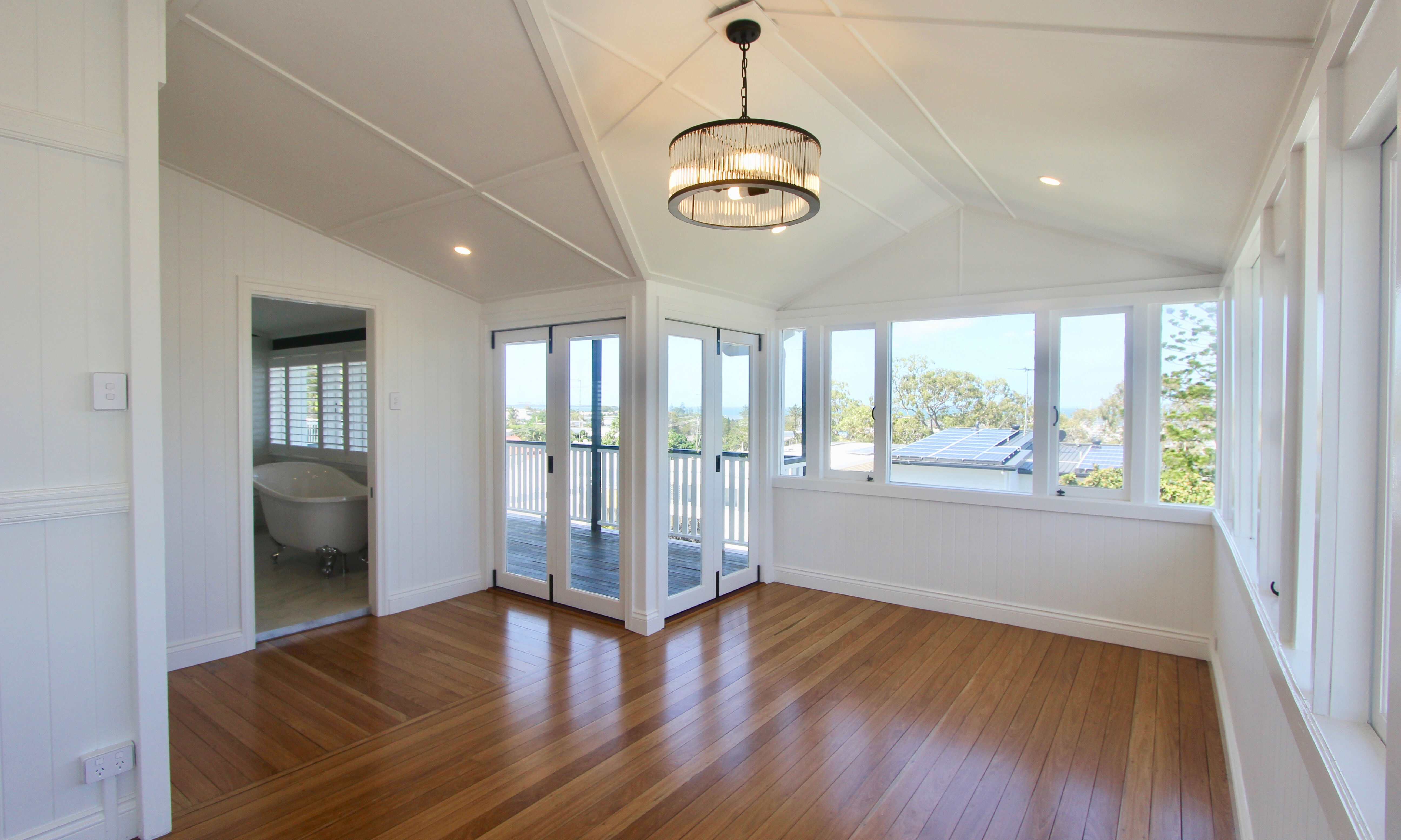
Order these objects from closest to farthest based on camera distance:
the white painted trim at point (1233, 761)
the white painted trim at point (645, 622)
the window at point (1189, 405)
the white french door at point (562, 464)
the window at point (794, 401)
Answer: the white painted trim at point (1233, 761) → the window at point (1189, 405) → the white painted trim at point (645, 622) → the white french door at point (562, 464) → the window at point (794, 401)

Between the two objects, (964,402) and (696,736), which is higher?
(964,402)

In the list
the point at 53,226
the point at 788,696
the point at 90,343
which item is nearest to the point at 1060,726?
the point at 788,696

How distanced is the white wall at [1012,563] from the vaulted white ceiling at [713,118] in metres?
1.56

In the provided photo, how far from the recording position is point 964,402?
4516 millimetres

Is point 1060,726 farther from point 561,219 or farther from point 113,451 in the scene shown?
point 113,451

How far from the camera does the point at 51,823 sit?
6.84 ft

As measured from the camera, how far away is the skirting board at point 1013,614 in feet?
12.6

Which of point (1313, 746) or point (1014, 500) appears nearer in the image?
point (1313, 746)

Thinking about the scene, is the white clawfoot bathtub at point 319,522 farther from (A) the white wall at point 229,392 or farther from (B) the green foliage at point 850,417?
(B) the green foliage at point 850,417

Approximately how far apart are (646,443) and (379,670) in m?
1.93

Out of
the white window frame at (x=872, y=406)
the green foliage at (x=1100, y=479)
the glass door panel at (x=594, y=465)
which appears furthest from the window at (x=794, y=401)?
the green foliage at (x=1100, y=479)

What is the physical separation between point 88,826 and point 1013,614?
15.1ft

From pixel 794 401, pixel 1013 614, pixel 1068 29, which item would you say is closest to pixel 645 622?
pixel 794 401

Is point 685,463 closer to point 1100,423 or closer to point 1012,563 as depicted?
point 1012,563
